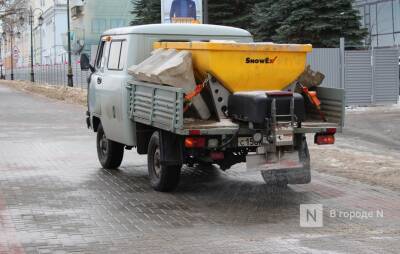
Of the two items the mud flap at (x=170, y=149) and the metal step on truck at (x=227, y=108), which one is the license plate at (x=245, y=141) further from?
the mud flap at (x=170, y=149)

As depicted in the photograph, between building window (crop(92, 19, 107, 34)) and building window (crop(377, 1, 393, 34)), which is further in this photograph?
building window (crop(92, 19, 107, 34))

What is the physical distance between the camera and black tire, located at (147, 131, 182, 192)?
9.69 m

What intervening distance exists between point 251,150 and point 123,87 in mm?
2322

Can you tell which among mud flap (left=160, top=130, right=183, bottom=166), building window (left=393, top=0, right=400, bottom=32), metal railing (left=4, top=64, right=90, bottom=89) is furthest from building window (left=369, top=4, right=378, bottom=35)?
mud flap (left=160, top=130, right=183, bottom=166)

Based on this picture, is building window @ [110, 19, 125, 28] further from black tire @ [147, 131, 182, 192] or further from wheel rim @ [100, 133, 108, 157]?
black tire @ [147, 131, 182, 192]

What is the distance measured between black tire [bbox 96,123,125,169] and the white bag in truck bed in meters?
2.69

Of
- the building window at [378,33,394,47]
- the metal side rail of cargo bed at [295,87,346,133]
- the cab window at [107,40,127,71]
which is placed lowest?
the metal side rail of cargo bed at [295,87,346,133]

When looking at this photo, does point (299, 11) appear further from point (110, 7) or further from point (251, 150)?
point (110, 7)

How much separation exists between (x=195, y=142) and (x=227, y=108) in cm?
64

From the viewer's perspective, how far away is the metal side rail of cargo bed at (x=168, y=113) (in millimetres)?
8578

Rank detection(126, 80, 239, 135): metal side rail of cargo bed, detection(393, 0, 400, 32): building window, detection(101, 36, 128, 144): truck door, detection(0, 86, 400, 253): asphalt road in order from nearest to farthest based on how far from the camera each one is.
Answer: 1. detection(0, 86, 400, 253): asphalt road
2. detection(126, 80, 239, 135): metal side rail of cargo bed
3. detection(101, 36, 128, 144): truck door
4. detection(393, 0, 400, 32): building window

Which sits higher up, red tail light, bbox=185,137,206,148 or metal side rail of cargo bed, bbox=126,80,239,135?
metal side rail of cargo bed, bbox=126,80,239,135

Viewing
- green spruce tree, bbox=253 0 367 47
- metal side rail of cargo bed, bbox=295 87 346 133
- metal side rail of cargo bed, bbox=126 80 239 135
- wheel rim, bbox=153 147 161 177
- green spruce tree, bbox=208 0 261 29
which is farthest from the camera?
green spruce tree, bbox=208 0 261 29

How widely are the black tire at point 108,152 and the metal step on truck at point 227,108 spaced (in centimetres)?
143
